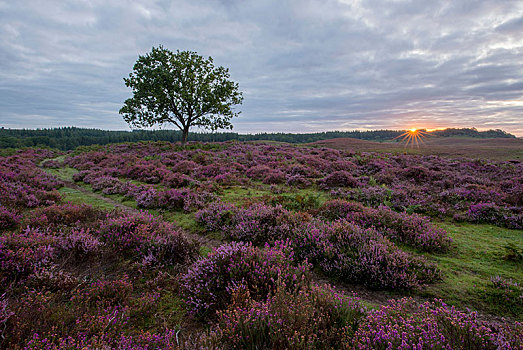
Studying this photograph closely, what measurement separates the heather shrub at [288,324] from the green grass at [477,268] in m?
2.23

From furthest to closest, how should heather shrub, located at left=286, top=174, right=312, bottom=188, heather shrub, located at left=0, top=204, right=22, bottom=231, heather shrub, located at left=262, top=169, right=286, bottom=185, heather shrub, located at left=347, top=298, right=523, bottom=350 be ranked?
heather shrub, located at left=262, top=169, right=286, bottom=185
heather shrub, located at left=286, top=174, right=312, bottom=188
heather shrub, located at left=0, top=204, right=22, bottom=231
heather shrub, located at left=347, top=298, right=523, bottom=350

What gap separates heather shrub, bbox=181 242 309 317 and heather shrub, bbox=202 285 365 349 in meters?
0.49

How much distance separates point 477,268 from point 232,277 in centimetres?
533

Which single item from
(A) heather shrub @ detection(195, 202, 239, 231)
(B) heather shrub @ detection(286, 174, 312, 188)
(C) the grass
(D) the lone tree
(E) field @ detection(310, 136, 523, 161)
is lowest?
(C) the grass

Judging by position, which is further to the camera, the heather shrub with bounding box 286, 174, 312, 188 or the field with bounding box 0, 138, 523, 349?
the heather shrub with bounding box 286, 174, 312, 188

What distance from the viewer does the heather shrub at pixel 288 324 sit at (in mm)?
2898

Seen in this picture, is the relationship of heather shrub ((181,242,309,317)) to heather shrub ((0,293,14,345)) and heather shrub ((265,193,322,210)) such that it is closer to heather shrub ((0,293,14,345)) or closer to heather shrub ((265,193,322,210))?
heather shrub ((0,293,14,345))

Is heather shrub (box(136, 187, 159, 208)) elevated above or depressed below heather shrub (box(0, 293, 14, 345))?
below

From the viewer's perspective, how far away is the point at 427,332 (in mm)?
2641

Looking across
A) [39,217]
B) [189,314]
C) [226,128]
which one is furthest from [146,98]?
[189,314]

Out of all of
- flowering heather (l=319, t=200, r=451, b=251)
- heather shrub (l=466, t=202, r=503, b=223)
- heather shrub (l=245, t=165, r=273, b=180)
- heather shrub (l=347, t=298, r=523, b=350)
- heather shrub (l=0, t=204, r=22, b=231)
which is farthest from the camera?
heather shrub (l=245, t=165, r=273, b=180)

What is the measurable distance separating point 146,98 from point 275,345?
36.7 m

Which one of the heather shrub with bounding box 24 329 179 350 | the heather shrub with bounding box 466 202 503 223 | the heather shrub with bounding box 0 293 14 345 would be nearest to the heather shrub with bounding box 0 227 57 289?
the heather shrub with bounding box 0 293 14 345

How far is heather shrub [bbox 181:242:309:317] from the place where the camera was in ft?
13.0
